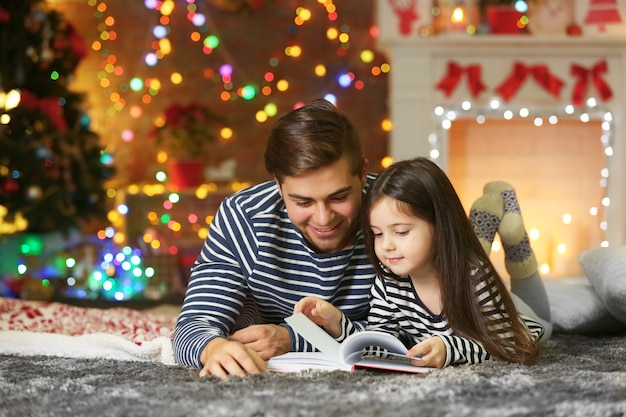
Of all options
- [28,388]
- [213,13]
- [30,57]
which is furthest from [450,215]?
[213,13]

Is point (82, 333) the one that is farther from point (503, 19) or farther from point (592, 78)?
point (592, 78)

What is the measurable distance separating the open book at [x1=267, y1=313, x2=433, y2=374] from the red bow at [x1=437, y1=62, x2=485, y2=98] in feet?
8.50

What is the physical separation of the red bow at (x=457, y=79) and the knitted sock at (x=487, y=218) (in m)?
1.97

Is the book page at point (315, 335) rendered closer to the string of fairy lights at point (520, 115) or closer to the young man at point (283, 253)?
the young man at point (283, 253)

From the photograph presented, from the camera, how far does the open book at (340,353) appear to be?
5.04ft

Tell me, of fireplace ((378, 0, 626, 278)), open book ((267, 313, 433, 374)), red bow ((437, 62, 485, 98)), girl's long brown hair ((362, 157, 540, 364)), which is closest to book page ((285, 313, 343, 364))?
open book ((267, 313, 433, 374))

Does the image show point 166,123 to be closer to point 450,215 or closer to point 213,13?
point 213,13

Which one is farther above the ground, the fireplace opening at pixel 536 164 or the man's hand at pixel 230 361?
the fireplace opening at pixel 536 164

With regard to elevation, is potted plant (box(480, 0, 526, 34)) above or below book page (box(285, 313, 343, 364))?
above

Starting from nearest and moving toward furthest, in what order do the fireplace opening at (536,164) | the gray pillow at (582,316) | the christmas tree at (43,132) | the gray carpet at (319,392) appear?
Result: the gray carpet at (319,392) < the gray pillow at (582,316) < the christmas tree at (43,132) < the fireplace opening at (536,164)

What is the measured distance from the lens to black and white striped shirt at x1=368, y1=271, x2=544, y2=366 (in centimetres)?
167

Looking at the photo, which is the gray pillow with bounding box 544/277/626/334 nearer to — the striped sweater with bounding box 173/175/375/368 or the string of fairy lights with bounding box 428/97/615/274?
the striped sweater with bounding box 173/175/375/368

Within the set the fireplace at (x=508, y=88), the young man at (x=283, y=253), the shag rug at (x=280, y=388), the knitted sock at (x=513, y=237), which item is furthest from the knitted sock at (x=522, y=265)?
the fireplace at (x=508, y=88)

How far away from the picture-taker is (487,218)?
6.93 ft
